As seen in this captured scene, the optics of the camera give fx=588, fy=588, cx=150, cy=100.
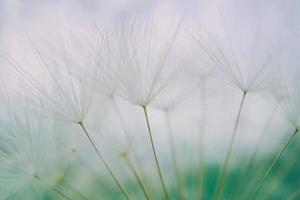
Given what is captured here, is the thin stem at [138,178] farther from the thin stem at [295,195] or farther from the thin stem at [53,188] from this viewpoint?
the thin stem at [295,195]

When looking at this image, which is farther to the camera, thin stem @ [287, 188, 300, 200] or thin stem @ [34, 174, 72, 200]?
thin stem @ [287, 188, 300, 200]

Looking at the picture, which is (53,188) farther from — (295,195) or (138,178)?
(295,195)

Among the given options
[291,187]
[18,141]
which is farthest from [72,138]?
[291,187]

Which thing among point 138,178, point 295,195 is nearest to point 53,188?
point 138,178

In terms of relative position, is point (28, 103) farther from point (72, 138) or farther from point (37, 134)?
point (72, 138)

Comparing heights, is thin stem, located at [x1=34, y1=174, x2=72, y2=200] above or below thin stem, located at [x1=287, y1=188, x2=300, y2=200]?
below

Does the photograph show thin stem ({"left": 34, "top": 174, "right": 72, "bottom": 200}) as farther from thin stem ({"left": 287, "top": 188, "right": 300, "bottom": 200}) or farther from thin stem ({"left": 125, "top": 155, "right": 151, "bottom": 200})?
thin stem ({"left": 287, "top": 188, "right": 300, "bottom": 200})

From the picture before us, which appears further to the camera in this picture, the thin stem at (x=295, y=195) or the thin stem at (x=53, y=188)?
the thin stem at (x=295, y=195)

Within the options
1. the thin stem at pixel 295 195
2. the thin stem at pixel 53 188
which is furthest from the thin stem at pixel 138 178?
the thin stem at pixel 295 195

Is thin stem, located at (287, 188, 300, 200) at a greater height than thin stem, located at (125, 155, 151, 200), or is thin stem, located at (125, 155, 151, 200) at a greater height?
thin stem, located at (287, 188, 300, 200)

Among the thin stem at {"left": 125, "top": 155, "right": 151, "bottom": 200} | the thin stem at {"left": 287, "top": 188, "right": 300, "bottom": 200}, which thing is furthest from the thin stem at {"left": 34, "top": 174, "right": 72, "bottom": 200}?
the thin stem at {"left": 287, "top": 188, "right": 300, "bottom": 200}

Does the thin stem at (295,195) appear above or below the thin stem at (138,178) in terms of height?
above
